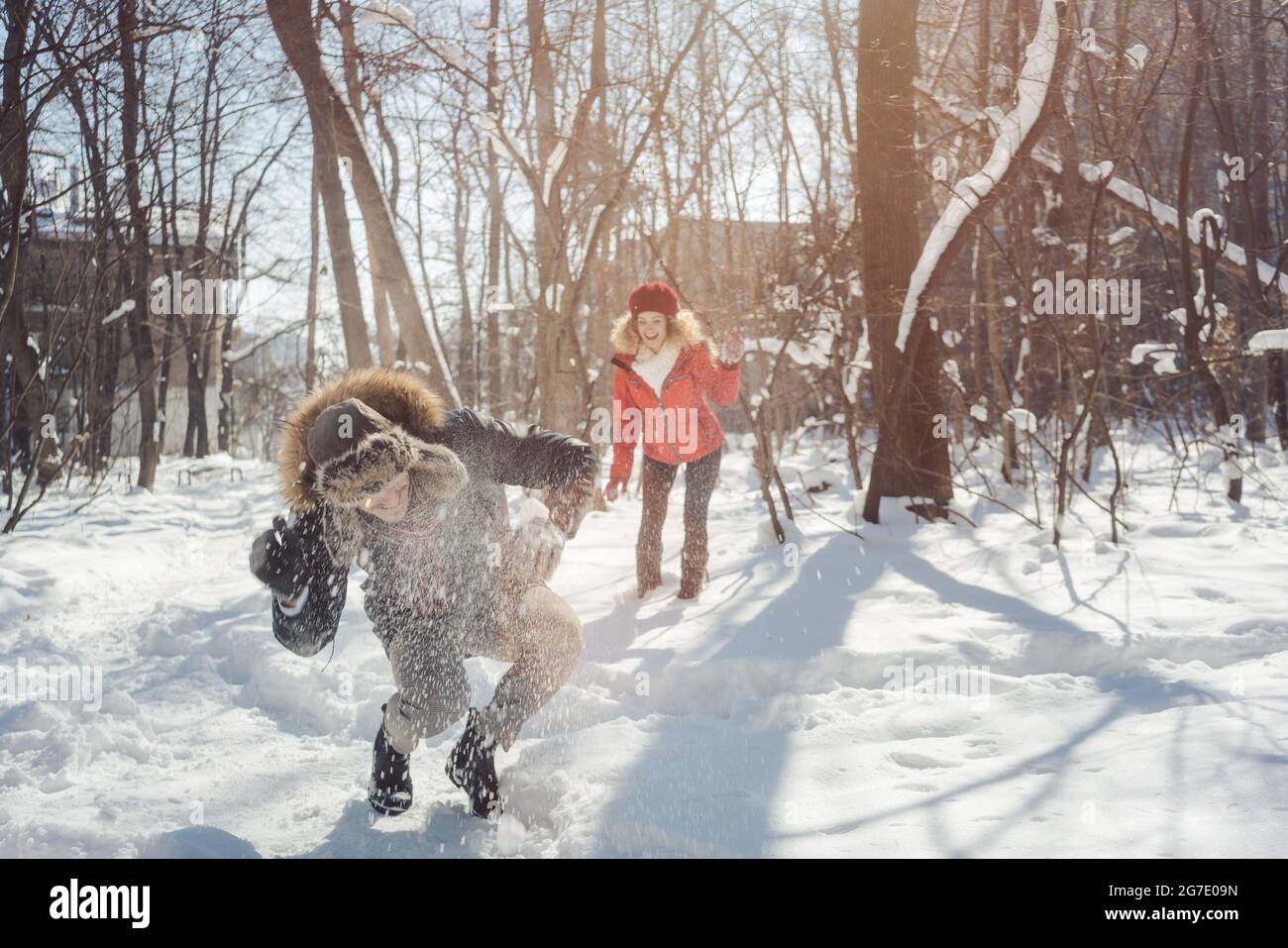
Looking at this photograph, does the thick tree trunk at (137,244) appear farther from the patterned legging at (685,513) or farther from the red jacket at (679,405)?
the patterned legging at (685,513)

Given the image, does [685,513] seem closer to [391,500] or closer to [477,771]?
[477,771]

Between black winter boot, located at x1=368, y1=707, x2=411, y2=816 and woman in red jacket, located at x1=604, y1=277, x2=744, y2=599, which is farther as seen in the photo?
woman in red jacket, located at x1=604, y1=277, x2=744, y2=599

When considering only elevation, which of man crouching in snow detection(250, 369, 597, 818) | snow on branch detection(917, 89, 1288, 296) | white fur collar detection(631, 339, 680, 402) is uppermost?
snow on branch detection(917, 89, 1288, 296)

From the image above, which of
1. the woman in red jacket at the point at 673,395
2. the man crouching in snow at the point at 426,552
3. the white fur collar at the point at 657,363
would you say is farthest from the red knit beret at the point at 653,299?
the man crouching in snow at the point at 426,552

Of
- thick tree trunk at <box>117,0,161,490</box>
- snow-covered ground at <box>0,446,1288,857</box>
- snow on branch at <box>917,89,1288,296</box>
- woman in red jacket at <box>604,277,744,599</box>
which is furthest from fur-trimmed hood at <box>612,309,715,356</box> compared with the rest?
thick tree trunk at <box>117,0,161,490</box>

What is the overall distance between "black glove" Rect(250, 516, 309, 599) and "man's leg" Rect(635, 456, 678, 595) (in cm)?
287

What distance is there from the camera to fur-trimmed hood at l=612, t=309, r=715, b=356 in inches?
197

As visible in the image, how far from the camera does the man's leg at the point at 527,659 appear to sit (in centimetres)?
274

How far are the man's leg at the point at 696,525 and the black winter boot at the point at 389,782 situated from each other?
8.31ft

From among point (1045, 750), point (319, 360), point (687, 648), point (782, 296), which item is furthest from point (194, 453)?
point (1045, 750)

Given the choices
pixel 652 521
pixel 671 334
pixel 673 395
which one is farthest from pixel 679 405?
pixel 652 521

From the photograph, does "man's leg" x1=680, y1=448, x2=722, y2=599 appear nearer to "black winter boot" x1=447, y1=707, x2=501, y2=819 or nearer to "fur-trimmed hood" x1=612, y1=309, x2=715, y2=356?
"fur-trimmed hood" x1=612, y1=309, x2=715, y2=356

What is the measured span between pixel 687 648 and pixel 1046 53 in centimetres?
392

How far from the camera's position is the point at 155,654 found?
4641 mm
